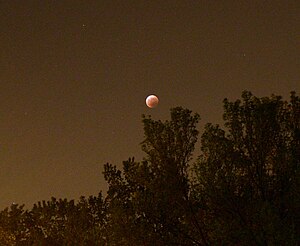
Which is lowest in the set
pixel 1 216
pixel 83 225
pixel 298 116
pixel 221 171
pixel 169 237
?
pixel 169 237

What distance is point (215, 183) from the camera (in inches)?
880

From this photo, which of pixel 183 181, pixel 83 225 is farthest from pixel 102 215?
pixel 183 181

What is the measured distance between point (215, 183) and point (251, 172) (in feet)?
4.20

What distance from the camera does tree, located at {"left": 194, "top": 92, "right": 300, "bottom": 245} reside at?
21.6 metres

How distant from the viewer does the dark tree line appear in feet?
72.1

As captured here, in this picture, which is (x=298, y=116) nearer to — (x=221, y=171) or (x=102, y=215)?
(x=221, y=171)

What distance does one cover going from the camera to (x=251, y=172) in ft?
74.8

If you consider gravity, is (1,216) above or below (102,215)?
above

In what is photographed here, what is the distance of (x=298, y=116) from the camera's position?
Answer: 78.4 ft

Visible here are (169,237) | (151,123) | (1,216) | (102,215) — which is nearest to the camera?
(169,237)

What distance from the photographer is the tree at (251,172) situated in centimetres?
2164

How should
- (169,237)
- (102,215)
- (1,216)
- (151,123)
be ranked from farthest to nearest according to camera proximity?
1. (1,216)
2. (102,215)
3. (151,123)
4. (169,237)

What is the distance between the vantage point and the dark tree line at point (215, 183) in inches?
865

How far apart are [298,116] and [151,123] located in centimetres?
482
